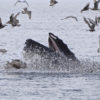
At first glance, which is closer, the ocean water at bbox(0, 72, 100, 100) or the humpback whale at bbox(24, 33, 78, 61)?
the ocean water at bbox(0, 72, 100, 100)

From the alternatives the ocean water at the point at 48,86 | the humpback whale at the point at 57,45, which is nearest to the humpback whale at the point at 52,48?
the humpback whale at the point at 57,45

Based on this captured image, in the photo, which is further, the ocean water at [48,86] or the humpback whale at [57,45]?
the humpback whale at [57,45]

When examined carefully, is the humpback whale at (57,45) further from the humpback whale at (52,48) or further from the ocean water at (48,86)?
the ocean water at (48,86)

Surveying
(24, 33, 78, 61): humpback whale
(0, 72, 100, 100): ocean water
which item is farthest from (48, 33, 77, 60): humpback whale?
(0, 72, 100, 100): ocean water

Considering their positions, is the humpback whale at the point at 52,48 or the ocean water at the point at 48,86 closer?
the ocean water at the point at 48,86

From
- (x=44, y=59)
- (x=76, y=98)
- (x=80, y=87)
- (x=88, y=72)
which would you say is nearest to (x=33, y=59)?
(x=44, y=59)

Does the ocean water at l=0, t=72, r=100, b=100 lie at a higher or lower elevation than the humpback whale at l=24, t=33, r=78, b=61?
lower

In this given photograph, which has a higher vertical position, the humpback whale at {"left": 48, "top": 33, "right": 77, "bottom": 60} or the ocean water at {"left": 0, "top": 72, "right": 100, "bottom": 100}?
the humpback whale at {"left": 48, "top": 33, "right": 77, "bottom": 60}

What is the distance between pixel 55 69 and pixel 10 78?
2613mm

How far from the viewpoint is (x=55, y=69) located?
3038 centimetres

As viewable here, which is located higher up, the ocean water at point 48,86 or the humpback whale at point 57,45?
the humpback whale at point 57,45

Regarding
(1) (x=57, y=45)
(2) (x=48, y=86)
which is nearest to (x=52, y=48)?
(1) (x=57, y=45)

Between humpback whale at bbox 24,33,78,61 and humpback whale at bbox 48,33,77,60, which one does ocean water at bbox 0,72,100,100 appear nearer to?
humpback whale at bbox 24,33,78,61

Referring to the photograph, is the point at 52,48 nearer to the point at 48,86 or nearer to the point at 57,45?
the point at 57,45
